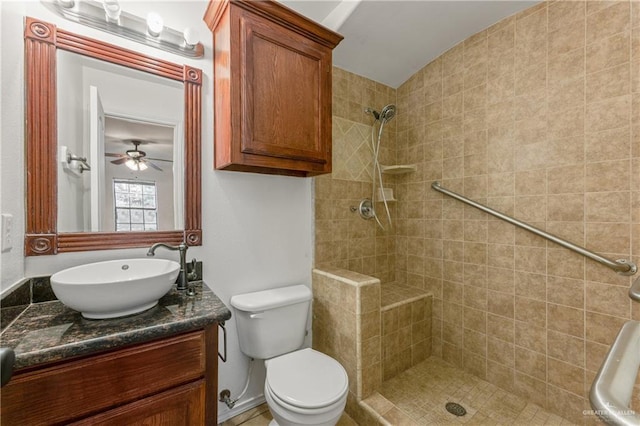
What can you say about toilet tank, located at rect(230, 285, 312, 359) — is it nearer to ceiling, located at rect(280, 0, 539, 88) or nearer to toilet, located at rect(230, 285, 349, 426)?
toilet, located at rect(230, 285, 349, 426)

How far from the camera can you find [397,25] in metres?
1.87

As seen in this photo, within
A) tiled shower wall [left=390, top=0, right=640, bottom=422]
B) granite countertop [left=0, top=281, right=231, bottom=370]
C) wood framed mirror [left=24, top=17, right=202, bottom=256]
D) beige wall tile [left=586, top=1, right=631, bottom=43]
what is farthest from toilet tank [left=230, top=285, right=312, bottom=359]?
beige wall tile [left=586, top=1, right=631, bottom=43]

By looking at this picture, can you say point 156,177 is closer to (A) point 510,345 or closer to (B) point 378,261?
(B) point 378,261

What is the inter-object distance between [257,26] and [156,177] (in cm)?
94

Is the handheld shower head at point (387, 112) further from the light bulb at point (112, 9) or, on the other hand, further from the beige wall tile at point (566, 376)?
the beige wall tile at point (566, 376)

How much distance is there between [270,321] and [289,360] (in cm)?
23

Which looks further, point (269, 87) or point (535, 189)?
point (535, 189)

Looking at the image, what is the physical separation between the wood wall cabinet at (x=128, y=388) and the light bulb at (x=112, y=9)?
4.82ft

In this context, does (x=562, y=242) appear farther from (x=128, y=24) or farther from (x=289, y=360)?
(x=128, y=24)

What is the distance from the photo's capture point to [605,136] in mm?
1432

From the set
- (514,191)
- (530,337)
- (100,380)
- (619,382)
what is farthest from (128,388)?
(514,191)

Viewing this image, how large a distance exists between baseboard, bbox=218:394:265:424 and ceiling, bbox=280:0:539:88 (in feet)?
8.02

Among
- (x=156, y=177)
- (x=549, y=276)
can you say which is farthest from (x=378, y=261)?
(x=156, y=177)

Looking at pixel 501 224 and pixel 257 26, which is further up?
pixel 257 26
